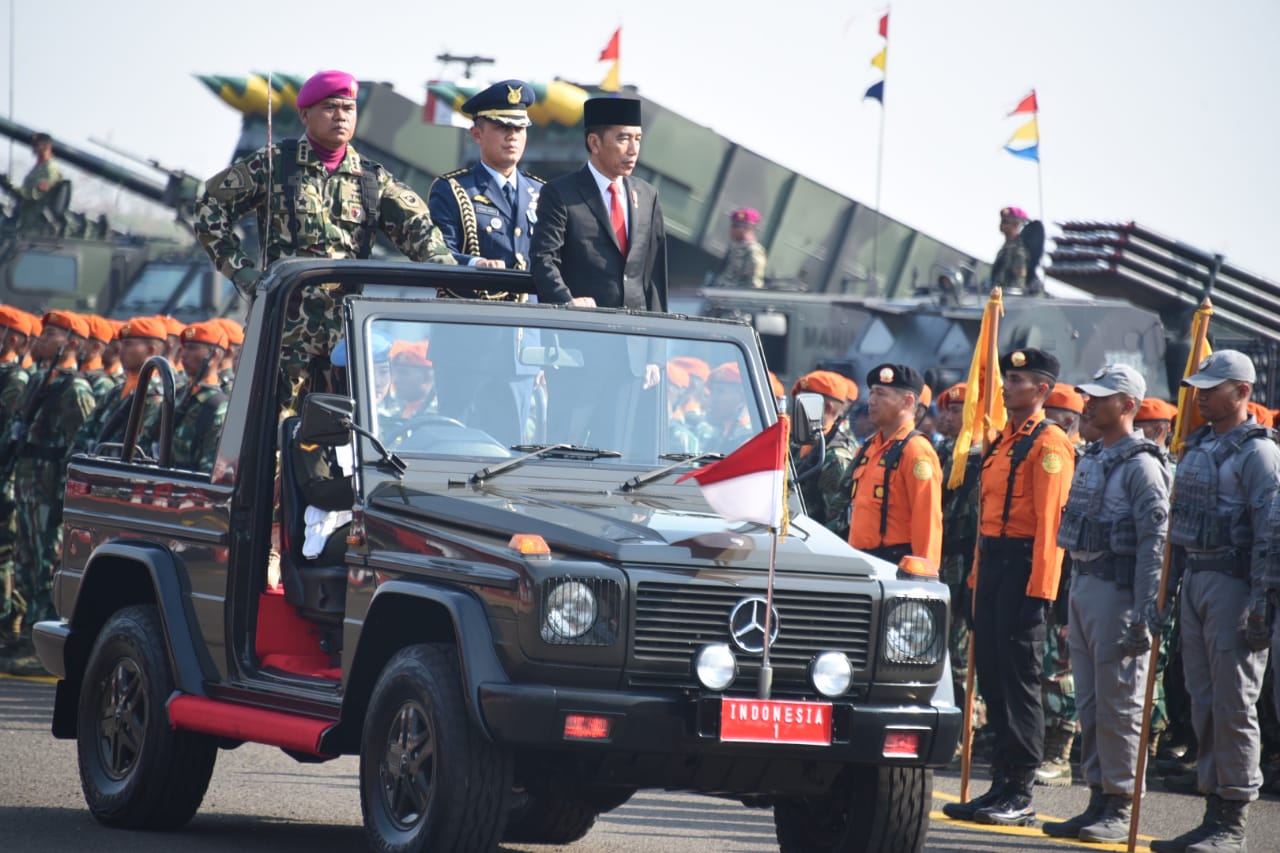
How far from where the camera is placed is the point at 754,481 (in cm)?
→ 657

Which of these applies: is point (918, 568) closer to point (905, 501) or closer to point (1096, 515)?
point (1096, 515)

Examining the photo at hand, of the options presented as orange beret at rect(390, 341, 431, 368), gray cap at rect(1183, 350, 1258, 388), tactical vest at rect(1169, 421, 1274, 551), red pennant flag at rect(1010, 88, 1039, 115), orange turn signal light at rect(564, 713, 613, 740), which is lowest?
orange turn signal light at rect(564, 713, 613, 740)

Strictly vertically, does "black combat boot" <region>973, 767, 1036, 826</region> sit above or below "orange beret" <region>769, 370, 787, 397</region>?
below

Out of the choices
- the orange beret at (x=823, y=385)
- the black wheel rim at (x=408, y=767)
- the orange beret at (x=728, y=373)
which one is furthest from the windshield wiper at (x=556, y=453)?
the orange beret at (x=823, y=385)

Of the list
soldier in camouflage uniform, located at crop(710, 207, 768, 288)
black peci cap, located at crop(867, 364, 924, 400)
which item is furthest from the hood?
soldier in camouflage uniform, located at crop(710, 207, 768, 288)

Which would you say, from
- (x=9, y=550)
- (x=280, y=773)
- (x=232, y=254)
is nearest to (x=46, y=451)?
(x=9, y=550)

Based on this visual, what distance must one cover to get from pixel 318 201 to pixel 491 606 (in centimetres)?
299

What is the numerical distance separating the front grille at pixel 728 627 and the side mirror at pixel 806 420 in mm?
1259

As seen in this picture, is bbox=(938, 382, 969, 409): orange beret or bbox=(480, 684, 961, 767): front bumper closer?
bbox=(480, 684, 961, 767): front bumper

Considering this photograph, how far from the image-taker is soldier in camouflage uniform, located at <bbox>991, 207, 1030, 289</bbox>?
23.3 meters

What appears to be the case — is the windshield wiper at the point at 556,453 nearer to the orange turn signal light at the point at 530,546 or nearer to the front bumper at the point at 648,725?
the orange turn signal light at the point at 530,546

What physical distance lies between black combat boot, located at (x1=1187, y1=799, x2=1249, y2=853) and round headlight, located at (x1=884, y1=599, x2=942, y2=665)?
2.86m

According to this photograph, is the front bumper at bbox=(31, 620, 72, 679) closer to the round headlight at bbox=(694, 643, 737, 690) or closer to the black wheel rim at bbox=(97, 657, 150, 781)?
the black wheel rim at bbox=(97, 657, 150, 781)

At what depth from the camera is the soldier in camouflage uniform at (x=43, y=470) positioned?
14328 millimetres
